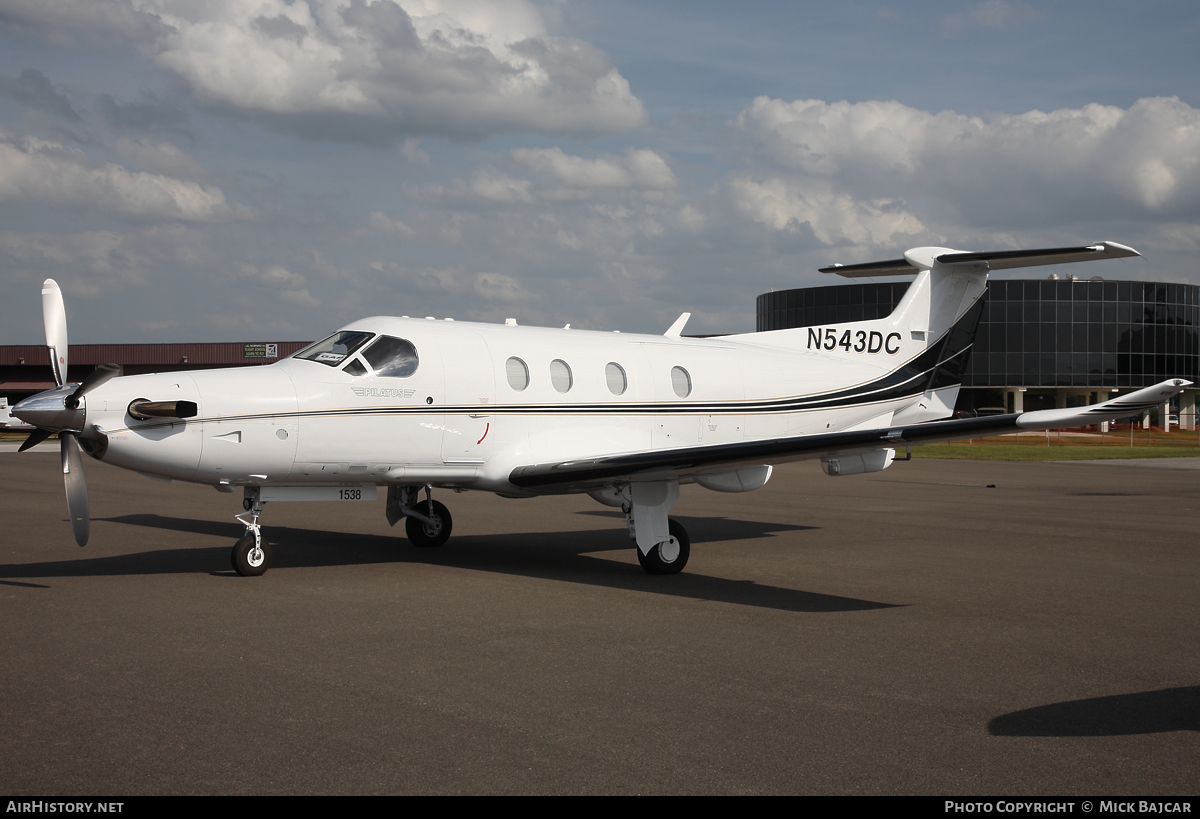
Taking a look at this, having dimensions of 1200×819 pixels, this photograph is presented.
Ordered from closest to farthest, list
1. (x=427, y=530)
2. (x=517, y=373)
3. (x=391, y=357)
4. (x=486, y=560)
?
1. (x=391, y=357)
2. (x=517, y=373)
3. (x=486, y=560)
4. (x=427, y=530)

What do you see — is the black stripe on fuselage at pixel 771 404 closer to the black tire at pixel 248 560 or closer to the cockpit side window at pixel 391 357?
the cockpit side window at pixel 391 357

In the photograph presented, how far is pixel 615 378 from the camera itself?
11703 mm

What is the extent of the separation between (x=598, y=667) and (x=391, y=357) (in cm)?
500

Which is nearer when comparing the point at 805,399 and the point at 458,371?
the point at 458,371

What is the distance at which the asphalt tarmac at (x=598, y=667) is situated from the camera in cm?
444

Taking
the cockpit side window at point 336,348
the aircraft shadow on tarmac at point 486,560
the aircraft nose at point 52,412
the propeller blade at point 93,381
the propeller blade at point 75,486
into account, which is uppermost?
the cockpit side window at point 336,348

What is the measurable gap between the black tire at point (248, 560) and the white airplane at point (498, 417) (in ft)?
0.05

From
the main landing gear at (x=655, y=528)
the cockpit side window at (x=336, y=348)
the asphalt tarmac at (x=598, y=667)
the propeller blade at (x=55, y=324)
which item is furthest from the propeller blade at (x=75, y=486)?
the main landing gear at (x=655, y=528)

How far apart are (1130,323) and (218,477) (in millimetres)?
70754

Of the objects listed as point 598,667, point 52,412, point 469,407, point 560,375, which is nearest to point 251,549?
point 52,412

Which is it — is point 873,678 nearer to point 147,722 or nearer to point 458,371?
point 147,722

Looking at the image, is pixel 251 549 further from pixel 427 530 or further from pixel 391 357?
pixel 427 530

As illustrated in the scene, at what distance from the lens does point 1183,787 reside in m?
4.21
